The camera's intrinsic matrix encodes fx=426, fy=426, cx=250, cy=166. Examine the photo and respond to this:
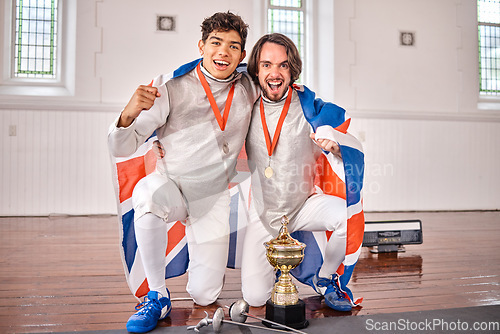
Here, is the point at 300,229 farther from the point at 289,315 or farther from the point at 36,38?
the point at 36,38

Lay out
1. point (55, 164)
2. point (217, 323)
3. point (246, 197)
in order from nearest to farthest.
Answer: point (217, 323), point (246, 197), point (55, 164)

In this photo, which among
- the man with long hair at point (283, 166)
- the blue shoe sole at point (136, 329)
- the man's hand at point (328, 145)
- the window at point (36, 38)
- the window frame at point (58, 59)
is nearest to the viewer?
the blue shoe sole at point (136, 329)

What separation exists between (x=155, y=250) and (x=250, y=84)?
2.81ft

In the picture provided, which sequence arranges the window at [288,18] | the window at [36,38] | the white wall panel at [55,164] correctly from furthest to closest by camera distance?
1. the window at [288,18]
2. the window at [36,38]
3. the white wall panel at [55,164]

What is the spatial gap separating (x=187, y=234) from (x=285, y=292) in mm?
574

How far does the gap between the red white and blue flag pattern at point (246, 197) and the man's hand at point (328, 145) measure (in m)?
0.03

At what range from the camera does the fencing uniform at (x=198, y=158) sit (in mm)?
1817

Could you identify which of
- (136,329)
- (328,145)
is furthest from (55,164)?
(328,145)

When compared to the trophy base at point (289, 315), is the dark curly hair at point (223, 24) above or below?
above

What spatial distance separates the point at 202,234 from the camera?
191cm

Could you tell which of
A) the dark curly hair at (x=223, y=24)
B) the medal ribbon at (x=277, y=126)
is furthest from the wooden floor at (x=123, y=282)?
the dark curly hair at (x=223, y=24)

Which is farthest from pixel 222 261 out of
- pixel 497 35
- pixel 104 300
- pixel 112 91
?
pixel 497 35

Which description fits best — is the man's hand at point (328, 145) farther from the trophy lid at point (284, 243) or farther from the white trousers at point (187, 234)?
the white trousers at point (187, 234)

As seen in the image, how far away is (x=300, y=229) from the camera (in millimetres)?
1965
